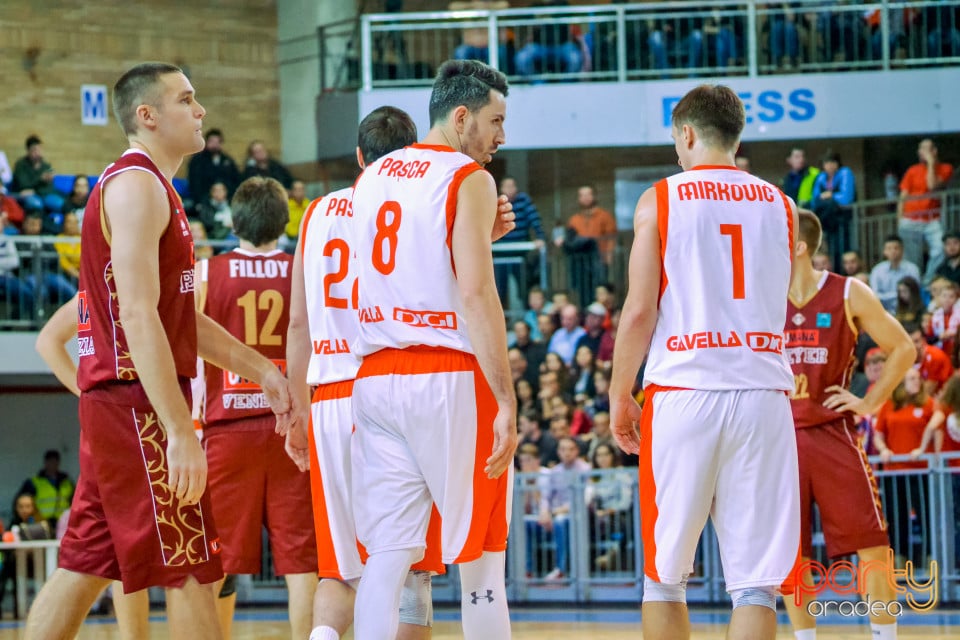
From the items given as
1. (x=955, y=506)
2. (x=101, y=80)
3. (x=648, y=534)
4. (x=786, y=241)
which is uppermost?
(x=101, y=80)

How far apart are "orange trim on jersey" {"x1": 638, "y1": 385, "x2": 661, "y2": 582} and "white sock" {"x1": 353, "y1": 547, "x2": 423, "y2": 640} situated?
80 centimetres

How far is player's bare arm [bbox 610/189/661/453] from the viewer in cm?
488

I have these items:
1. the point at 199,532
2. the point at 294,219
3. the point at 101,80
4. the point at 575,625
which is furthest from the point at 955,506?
the point at 101,80

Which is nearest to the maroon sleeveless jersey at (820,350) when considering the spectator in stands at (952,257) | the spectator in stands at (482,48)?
the spectator in stands at (952,257)

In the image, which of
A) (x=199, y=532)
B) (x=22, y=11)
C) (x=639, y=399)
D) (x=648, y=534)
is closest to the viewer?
(x=199, y=532)

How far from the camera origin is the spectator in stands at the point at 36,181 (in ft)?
54.1

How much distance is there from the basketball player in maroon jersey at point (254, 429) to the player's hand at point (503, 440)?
1.88 meters

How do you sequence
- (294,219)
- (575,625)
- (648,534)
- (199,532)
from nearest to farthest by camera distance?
(199,532) → (648,534) → (575,625) → (294,219)

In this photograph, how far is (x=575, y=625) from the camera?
32.7 ft

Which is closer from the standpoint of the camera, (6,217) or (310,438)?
(310,438)

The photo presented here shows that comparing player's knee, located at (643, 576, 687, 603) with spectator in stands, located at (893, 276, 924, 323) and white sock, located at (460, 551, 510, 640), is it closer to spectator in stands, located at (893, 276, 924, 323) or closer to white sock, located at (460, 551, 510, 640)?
white sock, located at (460, 551, 510, 640)

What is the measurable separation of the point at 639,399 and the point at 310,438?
7.82m

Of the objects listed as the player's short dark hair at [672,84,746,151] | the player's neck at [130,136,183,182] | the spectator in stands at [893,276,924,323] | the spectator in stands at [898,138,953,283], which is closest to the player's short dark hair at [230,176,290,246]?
the player's neck at [130,136,183,182]

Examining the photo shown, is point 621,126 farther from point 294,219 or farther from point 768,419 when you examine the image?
point 768,419
